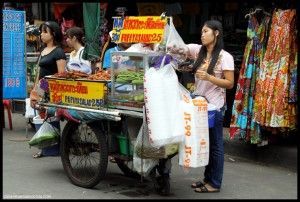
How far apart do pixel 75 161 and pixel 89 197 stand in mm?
1018

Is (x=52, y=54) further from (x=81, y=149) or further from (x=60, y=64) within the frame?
(x=81, y=149)

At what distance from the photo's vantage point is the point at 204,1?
8656 millimetres

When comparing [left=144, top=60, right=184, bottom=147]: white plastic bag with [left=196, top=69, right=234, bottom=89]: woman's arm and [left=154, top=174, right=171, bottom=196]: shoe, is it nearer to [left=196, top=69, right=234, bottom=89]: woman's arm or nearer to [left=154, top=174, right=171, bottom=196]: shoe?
[left=196, top=69, right=234, bottom=89]: woman's arm

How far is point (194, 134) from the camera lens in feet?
15.0

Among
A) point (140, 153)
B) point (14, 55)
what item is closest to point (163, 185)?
point (140, 153)

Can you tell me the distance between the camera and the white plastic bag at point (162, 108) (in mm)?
4391

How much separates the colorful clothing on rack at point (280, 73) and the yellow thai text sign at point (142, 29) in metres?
1.65

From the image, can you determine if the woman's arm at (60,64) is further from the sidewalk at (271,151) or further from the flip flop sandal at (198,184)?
the sidewalk at (271,151)

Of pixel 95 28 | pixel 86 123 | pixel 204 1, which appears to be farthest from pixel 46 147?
pixel 204 1

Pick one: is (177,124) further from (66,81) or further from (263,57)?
(263,57)

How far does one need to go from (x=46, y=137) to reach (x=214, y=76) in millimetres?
1903

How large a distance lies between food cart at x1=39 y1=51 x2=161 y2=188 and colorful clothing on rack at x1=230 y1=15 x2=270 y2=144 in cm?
179

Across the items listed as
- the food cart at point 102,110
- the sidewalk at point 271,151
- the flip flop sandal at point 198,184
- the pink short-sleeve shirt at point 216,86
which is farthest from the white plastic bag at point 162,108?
the sidewalk at point 271,151

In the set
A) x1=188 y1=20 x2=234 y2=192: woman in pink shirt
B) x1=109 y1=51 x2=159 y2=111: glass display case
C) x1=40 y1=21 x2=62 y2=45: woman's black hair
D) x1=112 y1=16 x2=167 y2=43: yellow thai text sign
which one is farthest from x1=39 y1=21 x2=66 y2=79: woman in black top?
x1=188 y1=20 x2=234 y2=192: woman in pink shirt
